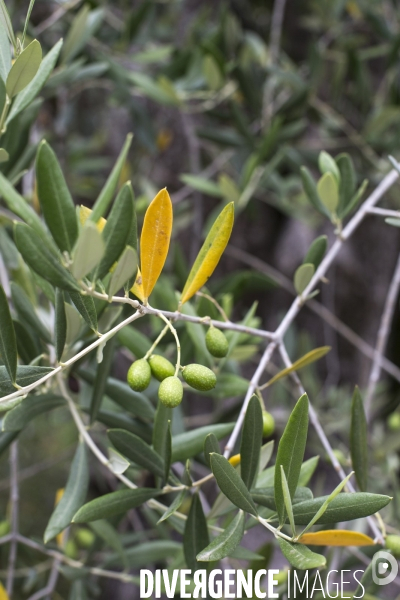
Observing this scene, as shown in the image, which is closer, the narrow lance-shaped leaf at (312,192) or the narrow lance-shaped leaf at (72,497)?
the narrow lance-shaped leaf at (72,497)

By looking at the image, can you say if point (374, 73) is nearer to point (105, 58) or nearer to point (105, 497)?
point (105, 58)

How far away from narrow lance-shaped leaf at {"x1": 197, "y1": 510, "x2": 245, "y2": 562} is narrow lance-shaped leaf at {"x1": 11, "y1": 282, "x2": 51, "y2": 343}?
371 millimetres

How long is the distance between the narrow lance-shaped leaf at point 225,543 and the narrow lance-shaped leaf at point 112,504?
0.12 metres

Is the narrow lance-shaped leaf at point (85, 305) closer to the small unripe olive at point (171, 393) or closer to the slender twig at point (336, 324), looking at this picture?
the small unripe olive at point (171, 393)

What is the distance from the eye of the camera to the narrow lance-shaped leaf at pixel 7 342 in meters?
0.52

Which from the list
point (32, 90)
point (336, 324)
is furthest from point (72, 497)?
point (336, 324)

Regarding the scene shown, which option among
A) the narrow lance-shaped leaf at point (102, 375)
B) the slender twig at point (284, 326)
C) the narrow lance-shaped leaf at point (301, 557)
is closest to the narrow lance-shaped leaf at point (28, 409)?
the narrow lance-shaped leaf at point (102, 375)

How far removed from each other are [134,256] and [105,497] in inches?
13.3

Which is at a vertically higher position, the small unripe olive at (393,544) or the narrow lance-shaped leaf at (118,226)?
the narrow lance-shaped leaf at (118,226)

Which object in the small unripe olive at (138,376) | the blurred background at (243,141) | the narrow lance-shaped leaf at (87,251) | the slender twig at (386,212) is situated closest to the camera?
the narrow lance-shaped leaf at (87,251)

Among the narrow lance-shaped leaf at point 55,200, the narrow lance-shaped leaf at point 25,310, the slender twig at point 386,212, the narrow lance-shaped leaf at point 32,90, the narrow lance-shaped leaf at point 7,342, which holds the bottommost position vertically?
the narrow lance-shaped leaf at point 25,310

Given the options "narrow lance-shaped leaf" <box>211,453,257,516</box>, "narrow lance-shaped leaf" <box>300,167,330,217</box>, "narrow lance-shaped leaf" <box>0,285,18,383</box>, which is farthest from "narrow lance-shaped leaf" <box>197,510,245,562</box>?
"narrow lance-shaped leaf" <box>300,167,330,217</box>

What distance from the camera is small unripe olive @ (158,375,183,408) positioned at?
0.48 meters

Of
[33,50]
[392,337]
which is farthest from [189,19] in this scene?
[33,50]
